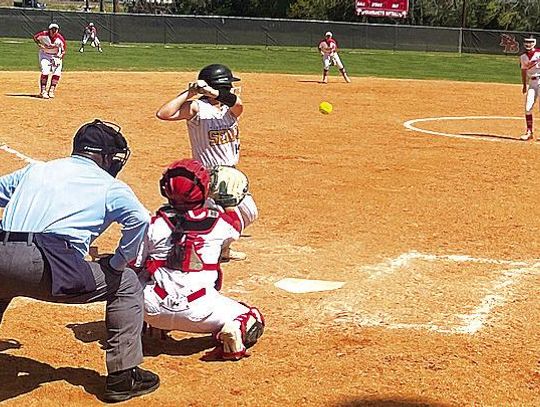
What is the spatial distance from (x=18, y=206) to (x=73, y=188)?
311mm

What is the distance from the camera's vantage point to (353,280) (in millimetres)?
7465

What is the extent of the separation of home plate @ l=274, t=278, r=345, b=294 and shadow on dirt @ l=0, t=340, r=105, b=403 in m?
2.24

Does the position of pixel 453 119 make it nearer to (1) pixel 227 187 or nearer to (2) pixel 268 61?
(1) pixel 227 187

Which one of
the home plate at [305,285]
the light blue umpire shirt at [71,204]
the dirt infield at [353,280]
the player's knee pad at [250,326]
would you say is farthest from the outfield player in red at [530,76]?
the light blue umpire shirt at [71,204]

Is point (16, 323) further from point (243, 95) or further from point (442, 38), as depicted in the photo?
point (442, 38)

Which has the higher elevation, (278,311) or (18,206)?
(18,206)

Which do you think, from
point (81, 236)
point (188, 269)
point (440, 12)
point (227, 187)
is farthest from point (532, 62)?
point (440, 12)

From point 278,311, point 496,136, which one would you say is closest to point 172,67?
point 496,136

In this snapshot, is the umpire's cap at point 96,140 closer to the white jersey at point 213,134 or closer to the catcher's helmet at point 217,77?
the catcher's helmet at point 217,77

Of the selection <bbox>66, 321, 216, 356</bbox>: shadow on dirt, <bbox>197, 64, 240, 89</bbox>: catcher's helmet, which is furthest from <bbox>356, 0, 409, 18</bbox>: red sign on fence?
<bbox>66, 321, 216, 356</bbox>: shadow on dirt

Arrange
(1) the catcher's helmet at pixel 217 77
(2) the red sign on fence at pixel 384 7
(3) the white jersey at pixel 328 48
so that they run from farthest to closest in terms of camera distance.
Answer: (2) the red sign on fence at pixel 384 7 → (3) the white jersey at pixel 328 48 → (1) the catcher's helmet at pixel 217 77

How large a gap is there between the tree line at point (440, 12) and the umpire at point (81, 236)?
53.5 metres

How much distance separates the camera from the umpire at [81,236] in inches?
181

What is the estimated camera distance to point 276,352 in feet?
19.0
